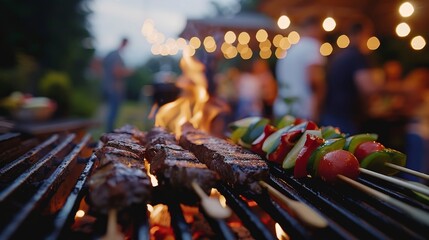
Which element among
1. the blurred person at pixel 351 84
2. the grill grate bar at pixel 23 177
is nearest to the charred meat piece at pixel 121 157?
the grill grate bar at pixel 23 177

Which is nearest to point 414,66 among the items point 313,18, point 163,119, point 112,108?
point 313,18

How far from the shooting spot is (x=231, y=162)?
7.68 feet

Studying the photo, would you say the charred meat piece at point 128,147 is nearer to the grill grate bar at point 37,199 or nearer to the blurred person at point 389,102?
the grill grate bar at point 37,199

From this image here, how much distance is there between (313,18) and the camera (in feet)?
21.0

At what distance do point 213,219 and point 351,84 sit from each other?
4578mm

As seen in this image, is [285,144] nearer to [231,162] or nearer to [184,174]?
[231,162]

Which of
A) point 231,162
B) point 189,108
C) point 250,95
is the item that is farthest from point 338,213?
point 250,95

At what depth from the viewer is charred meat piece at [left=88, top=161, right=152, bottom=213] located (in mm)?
1759

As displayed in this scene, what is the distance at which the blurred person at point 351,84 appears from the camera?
18.1 ft

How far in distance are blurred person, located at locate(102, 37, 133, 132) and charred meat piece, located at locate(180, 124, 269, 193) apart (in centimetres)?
667

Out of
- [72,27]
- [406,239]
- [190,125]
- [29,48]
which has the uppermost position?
[72,27]

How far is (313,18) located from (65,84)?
10.8m

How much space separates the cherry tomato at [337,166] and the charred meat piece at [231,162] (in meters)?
0.44

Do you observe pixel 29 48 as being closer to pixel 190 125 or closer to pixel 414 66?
pixel 190 125
